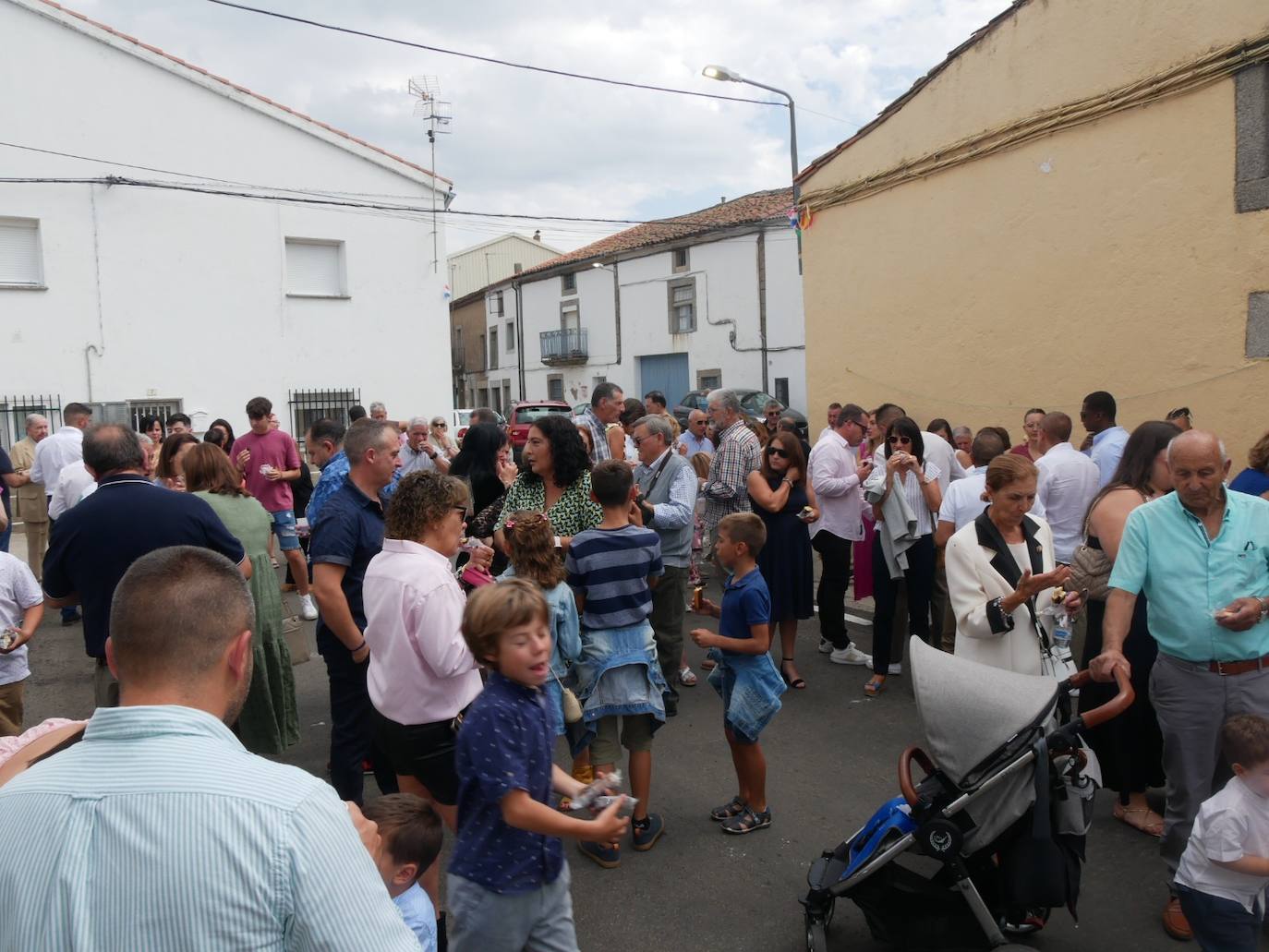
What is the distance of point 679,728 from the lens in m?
5.88

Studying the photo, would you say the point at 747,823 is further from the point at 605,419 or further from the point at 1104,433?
the point at 1104,433

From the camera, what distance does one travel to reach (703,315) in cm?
3238

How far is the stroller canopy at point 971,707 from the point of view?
3.18m

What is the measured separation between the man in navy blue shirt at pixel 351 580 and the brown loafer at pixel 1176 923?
3.18m

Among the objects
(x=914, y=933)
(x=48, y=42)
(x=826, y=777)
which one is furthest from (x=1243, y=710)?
(x=48, y=42)

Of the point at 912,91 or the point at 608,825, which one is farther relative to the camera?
the point at 912,91

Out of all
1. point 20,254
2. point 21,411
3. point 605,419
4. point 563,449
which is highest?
point 20,254

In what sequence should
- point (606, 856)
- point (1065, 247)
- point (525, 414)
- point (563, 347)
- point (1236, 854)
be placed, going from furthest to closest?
point (563, 347) → point (525, 414) → point (1065, 247) → point (606, 856) → point (1236, 854)

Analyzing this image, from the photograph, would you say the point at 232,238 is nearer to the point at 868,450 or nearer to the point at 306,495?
the point at 306,495

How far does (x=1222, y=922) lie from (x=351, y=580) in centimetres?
348

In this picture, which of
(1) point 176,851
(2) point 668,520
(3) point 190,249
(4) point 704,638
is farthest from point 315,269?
(1) point 176,851

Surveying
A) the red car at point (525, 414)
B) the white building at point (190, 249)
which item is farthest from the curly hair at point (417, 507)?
the red car at point (525, 414)

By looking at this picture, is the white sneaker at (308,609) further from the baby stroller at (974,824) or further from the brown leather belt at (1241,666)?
the brown leather belt at (1241,666)

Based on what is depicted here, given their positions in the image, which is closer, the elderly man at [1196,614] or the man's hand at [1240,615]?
the man's hand at [1240,615]
